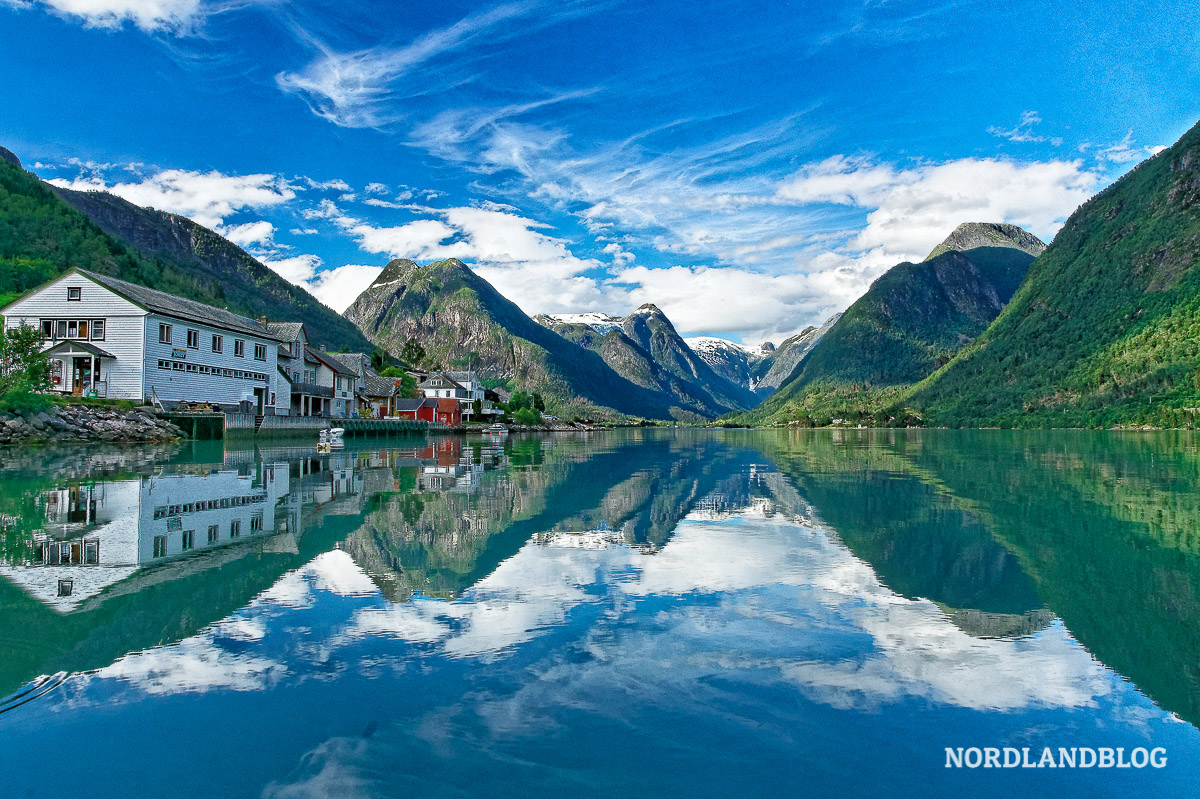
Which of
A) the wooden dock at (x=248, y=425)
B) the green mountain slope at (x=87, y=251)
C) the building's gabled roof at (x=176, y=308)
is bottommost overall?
the wooden dock at (x=248, y=425)

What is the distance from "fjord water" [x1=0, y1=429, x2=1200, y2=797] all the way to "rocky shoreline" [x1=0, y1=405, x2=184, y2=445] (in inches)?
1095

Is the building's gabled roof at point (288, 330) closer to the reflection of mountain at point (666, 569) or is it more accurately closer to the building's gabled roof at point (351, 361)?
the building's gabled roof at point (351, 361)

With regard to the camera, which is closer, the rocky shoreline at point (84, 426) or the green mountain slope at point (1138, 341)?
the rocky shoreline at point (84, 426)

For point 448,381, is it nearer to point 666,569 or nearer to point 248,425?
point 248,425

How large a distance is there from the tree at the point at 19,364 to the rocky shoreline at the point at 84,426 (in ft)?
5.14

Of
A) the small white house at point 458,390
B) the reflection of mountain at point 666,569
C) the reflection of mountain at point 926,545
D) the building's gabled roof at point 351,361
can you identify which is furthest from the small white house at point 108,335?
A: the small white house at point 458,390

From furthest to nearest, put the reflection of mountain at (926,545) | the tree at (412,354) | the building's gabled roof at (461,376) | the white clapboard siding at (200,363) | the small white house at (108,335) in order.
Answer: the tree at (412,354)
the building's gabled roof at (461,376)
the white clapboard siding at (200,363)
the small white house at (108,335)
the reflection of mountain at (926,545)

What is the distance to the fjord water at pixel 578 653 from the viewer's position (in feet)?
16.7

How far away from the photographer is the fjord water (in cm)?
509

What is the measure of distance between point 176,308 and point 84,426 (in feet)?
45.3

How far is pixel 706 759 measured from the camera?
5219mm

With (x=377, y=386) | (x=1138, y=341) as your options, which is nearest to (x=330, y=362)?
(x=377, y=386)

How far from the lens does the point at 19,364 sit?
39.1 meters

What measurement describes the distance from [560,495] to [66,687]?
16995 millimetres
